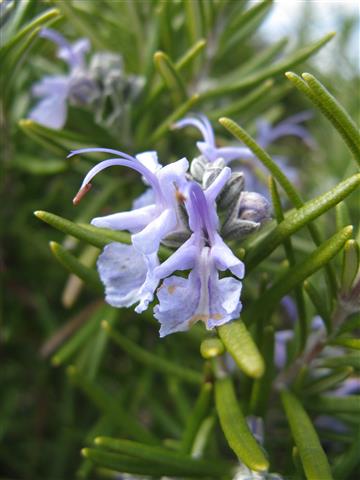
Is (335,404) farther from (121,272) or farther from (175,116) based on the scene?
(175,116)

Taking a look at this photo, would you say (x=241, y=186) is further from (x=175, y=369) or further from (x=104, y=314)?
(x=104, y=314)

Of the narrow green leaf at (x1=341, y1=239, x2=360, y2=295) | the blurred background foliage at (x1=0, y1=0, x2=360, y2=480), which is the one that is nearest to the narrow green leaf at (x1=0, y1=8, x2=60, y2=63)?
the blurred background foliage at (x1=0, y1=0, x2=360, y2=480)

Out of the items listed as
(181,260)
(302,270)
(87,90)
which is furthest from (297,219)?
(87,90)

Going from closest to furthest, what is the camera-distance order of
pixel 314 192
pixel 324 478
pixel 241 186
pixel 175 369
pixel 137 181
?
pixel 324 478, pixel 241 186, pixel 175 369, pixel 137 181, pixel 314 192

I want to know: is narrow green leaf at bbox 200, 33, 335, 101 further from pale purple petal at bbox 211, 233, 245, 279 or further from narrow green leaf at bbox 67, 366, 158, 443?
narrow green leaf at bbox 67, 366, 158, 443

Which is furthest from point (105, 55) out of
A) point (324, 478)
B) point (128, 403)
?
point (324, 478)

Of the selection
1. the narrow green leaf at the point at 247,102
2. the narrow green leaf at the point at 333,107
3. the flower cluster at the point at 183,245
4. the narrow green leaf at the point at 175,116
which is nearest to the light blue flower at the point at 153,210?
the flower cluster at the point at 183,245
